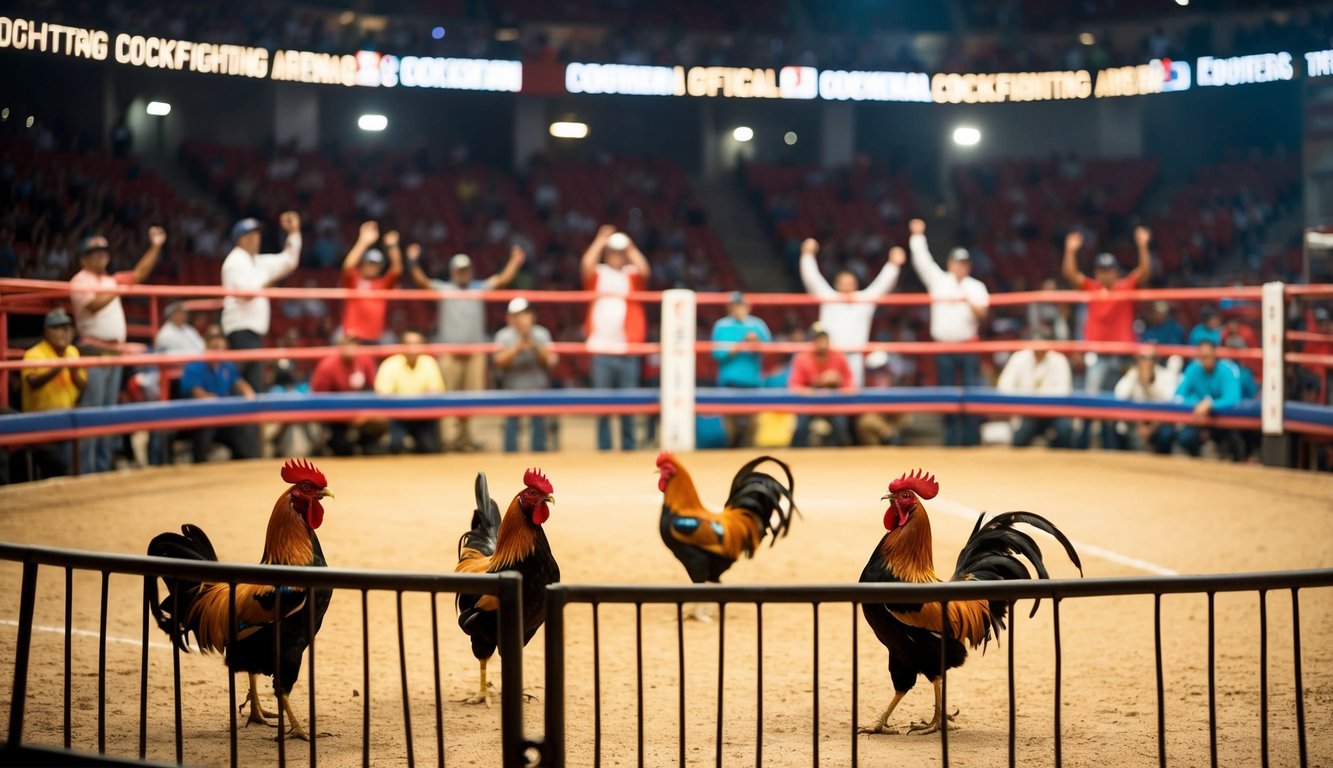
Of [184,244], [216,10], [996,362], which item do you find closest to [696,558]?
[996,362]

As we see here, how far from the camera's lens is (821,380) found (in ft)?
40.6

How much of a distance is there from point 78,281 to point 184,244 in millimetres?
11135

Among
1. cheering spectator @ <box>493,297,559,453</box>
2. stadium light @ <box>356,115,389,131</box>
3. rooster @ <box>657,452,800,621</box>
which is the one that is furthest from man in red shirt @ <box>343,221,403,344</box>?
stadium light @ <box>356,115,389,131</box>

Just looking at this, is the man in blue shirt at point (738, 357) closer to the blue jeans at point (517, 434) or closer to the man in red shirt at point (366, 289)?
the blue jeans at point (517, 434)

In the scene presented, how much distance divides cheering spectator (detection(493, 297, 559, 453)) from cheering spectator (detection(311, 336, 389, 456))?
3.52 ft

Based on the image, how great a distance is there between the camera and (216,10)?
2334 centimetres

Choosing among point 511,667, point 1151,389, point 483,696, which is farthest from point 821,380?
point 511,667

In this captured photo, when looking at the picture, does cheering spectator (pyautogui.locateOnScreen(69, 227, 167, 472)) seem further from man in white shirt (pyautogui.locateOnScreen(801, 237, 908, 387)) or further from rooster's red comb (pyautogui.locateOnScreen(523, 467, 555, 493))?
rooster's red comb (pyautogui.locateOnScreen(523, 467, 555, 493))

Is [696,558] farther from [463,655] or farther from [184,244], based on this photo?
[184,244]

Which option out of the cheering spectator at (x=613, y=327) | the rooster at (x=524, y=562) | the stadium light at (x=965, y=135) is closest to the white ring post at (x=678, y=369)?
the cheering spectator at (x=613, y=327)

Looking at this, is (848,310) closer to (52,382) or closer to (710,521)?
(52,382)

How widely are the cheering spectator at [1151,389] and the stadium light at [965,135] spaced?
19.6 meters

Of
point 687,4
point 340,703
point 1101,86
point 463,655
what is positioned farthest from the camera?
point 687,4

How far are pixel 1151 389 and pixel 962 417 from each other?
163 centimetres
